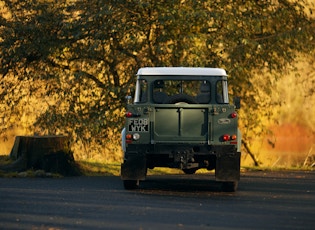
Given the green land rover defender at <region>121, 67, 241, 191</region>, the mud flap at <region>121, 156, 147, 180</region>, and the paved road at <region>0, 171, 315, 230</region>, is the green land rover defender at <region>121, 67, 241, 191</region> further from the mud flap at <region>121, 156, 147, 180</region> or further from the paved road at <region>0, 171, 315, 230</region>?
the paved road at <region>0, 171, 315, 230</region>

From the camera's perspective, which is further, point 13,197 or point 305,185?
point 305,185

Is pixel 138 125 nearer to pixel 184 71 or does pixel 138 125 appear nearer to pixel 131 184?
pixel 131 184

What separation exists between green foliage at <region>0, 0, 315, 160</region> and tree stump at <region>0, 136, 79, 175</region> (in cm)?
373

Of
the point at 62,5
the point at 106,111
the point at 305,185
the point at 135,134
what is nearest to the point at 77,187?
the point at 135,134

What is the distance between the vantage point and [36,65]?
29734 mm

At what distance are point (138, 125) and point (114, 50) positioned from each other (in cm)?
989

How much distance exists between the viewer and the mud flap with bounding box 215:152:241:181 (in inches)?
742

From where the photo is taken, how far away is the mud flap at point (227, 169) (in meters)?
18.8

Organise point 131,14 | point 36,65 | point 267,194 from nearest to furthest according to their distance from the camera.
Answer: point 267,194 < point 131,14 < point 36,65

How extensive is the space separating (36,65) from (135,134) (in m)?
11.5

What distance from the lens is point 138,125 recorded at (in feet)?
61.8

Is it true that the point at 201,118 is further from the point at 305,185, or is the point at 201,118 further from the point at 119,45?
the point at 119,45

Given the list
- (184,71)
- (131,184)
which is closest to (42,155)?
(131,184)

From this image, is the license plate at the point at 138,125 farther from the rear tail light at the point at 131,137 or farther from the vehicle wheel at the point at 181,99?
the vehicle wheel at the point at 181,99
